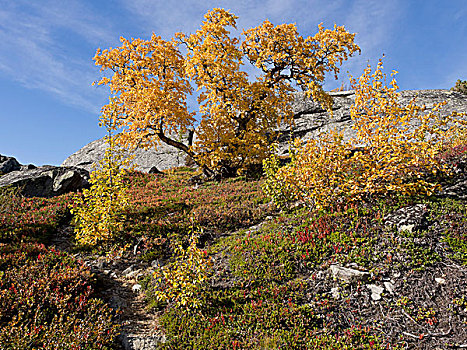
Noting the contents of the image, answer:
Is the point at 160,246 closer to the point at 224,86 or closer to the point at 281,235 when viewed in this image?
the point at 281,235

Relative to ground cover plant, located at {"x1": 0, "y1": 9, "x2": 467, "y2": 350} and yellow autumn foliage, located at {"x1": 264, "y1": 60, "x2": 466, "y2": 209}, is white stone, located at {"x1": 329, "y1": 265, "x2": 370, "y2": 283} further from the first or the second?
yellow autumn foliage, located at {"x1": 264, "y1": 60, "x2": 466, "y2": 209}

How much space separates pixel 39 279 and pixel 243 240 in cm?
553

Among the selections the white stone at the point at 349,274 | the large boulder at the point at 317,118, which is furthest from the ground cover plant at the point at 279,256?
the large boulder at the point at 317,118

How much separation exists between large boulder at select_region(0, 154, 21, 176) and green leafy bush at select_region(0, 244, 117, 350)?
22.7 meters

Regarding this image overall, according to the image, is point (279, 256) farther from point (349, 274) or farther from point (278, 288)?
point (349, 274)

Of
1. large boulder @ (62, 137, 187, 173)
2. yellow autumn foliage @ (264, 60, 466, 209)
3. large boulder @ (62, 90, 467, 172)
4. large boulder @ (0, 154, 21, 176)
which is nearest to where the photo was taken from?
yellow autumn foliage @ (264, 60, 466, 209)

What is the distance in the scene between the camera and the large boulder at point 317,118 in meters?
24.2

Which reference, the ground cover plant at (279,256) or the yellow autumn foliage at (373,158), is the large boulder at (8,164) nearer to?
the ground cover plant at (279,256)

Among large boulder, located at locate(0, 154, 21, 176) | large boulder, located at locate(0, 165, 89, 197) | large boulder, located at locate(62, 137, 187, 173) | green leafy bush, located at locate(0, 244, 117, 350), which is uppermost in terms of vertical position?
large boulder, located at locate(62, 137, 187, 173)

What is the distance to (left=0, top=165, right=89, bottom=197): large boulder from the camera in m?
18.8

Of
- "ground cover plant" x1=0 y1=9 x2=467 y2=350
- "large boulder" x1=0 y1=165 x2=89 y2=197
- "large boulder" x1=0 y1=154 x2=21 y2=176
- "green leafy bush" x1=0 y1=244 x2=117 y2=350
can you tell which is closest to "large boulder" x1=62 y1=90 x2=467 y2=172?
"large boulder" x1=0 y1=165 x2=89 y2=197

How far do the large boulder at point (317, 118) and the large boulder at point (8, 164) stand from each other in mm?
6475

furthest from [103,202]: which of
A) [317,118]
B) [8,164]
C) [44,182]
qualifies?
[8,164]

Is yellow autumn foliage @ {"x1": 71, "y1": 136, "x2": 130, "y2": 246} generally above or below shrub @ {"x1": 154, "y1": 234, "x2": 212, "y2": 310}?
above
